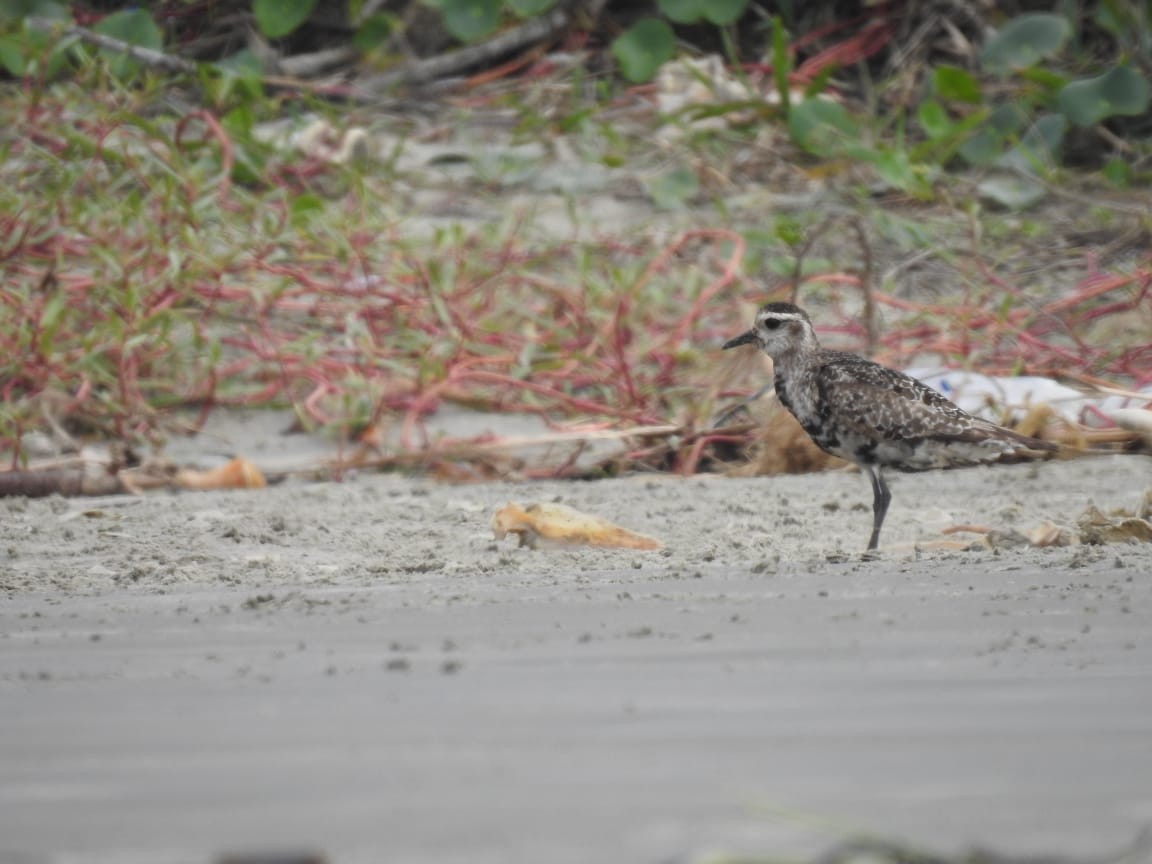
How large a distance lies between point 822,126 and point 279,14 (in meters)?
2.70

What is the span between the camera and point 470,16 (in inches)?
340

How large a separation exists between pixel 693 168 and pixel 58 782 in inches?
244

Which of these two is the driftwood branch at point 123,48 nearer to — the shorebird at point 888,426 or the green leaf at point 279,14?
the green leaf at point 279,14

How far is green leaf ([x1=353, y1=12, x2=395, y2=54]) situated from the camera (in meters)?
8.89

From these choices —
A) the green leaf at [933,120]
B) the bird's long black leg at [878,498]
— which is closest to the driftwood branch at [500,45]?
the green leaf at [933,120]

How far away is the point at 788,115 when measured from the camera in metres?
7.91

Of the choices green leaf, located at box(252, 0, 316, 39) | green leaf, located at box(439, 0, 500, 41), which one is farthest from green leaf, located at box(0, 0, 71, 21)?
green leaf, located at box(439, 0, 500, 41)

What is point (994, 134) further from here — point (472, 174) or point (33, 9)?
point (33, 9)

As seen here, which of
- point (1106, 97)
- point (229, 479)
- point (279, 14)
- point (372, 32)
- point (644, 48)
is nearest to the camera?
point (229, 479)

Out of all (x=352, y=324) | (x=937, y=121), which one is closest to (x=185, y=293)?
(x=352, y=324)

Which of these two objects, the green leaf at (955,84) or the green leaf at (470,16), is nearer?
the green leaf at (955,84)

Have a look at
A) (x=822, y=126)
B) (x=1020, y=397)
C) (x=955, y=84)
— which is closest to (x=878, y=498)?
(x=1020, y=397)

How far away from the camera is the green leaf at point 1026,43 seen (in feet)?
26.6

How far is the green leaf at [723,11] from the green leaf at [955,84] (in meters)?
0.98
